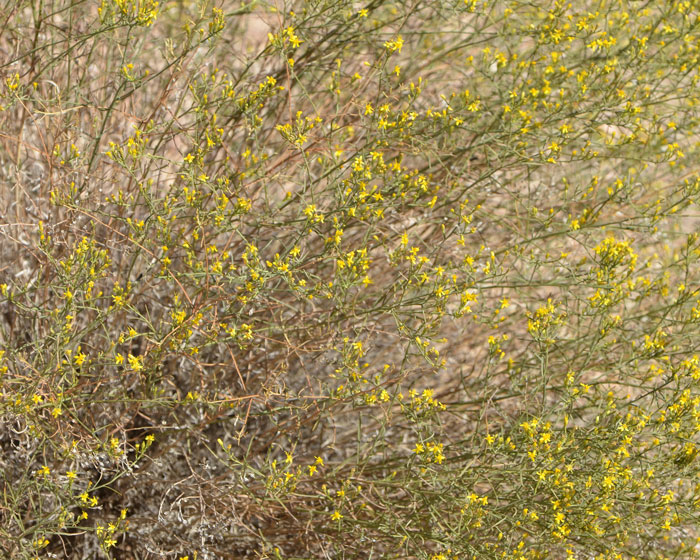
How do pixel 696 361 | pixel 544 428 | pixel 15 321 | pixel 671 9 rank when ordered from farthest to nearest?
pixel 671 9 < pixel 15 321 < pixel 696 361 < pixel 544 428

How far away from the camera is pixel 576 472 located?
324cm

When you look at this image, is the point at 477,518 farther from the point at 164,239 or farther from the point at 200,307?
the point at 164,239

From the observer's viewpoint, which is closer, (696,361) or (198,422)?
(696,361)

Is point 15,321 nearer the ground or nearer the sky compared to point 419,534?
nearer the sky

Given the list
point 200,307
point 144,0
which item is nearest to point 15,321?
point 200,307

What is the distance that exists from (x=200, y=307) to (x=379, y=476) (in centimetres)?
124

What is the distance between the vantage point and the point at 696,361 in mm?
3293

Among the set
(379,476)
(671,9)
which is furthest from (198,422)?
(671,9)

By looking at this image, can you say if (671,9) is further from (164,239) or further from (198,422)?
(198,422)

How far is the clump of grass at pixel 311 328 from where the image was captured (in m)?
3.19

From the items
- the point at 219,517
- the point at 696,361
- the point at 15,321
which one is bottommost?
the point at 219,517

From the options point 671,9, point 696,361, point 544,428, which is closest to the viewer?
point 544,428

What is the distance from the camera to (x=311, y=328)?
3.61 meters

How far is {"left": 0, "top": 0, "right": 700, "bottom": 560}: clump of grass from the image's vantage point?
319cm
